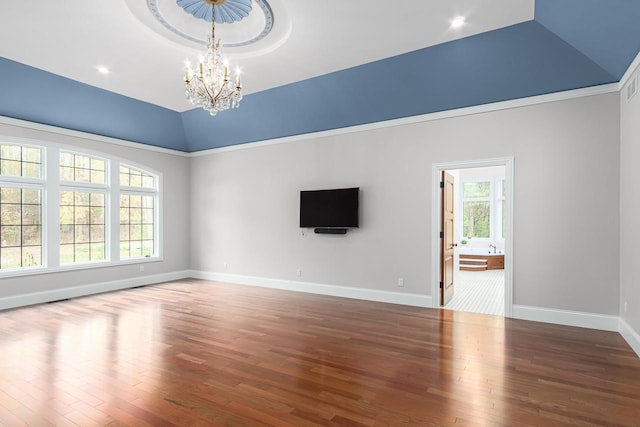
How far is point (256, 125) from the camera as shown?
268 inches

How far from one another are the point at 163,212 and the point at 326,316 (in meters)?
4.77

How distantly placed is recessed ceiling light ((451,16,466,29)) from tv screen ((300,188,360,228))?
2.82 metres

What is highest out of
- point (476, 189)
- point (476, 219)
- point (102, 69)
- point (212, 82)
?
point (102, 69)

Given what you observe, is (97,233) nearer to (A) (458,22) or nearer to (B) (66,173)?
(B) (66,173)

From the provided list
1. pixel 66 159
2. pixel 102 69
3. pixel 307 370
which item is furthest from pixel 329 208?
pixel 66 159

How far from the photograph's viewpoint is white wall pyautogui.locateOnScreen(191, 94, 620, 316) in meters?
4.39

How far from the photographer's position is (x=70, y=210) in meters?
6.36

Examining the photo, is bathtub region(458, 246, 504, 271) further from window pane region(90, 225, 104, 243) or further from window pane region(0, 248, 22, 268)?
window pane region(0, 248, 22, 268)

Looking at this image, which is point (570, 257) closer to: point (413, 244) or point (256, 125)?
point (413, 244)

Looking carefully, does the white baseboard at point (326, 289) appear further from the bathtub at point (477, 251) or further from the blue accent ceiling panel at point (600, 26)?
the bathtub at point (477, 251)

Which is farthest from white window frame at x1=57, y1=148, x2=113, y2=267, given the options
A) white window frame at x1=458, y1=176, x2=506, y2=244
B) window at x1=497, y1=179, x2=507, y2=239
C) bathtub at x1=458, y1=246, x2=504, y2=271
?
window at x1=497, y1=179, x2=507, y2=239

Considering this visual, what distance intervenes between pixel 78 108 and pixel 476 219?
1076cm

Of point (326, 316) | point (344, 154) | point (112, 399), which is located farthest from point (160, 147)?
point (112, 399)

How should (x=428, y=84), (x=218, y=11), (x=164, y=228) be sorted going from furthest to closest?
(x=164, y=228) < (x=428, y=84) < (x=218, y=11)
